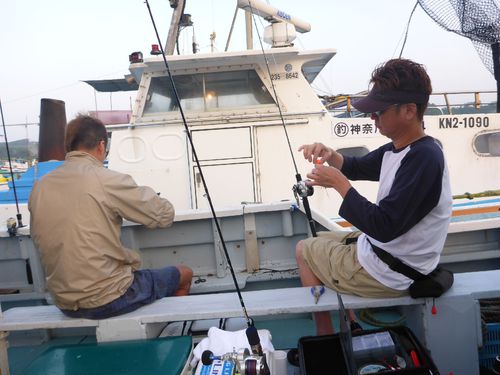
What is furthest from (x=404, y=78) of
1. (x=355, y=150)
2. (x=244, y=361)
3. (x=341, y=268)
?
(x=355, y=150)

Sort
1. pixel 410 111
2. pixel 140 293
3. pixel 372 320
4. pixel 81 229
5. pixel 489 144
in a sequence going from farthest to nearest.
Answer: pixel 489 144, pixel 372 320, pixel 140 293, pixel 81 229, pixel 410 111

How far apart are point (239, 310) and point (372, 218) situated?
34.1 inches

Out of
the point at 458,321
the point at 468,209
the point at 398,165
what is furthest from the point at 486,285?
the point at 468,209

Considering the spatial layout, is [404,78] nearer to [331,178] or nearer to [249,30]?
[331,178]

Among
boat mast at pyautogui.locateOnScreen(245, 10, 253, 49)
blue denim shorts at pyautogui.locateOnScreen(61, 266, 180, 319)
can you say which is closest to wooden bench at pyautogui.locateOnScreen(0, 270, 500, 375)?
blue denim shorts at pyautogui.locateOnScreen(61, 266, 180, 319)

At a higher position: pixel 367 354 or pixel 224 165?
pixel 224 165

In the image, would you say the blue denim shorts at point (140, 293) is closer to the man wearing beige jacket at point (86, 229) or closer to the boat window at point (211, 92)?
the man wearing beige jacket at point (86, 229)

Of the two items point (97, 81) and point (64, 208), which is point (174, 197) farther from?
point (97, 81)

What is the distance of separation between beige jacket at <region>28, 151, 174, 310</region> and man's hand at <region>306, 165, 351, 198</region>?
39.8 inches

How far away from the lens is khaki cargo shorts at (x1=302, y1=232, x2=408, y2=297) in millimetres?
1979

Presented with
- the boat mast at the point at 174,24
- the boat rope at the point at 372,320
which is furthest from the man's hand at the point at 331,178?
the boat mast at the point at 174,24

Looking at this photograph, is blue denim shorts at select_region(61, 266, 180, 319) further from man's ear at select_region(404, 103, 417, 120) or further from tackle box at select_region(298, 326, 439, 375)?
man's ear at select_region(404, 103, 417, 120)

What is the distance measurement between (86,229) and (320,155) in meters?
1.39

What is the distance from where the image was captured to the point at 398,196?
62.3 inches
